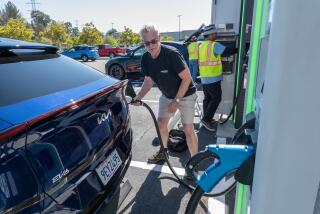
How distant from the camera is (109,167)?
6.12 feet

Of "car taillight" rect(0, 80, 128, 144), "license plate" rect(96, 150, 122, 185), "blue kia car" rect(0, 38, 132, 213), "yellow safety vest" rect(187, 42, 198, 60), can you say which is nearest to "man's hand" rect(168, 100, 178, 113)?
"blue kia car" rect(0, 38, 132, 213)

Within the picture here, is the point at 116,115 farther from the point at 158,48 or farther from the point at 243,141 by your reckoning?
the point at 243,141

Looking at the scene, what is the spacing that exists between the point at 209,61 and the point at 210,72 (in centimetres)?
21

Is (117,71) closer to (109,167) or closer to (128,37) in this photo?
(109,167)

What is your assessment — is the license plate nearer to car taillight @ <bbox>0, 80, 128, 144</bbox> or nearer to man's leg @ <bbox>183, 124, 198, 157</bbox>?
car taillight @ <bbox>0, 80, 128, 144</bbox>

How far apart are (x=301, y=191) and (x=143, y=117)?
5075 millimetres

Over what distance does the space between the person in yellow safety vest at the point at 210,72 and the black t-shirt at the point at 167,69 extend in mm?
1517

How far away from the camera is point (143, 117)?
5664 mm

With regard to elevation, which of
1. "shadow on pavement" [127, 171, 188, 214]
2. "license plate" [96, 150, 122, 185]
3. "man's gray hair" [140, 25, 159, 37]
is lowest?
"shadow on pavement" [127, 171, 188, 214]

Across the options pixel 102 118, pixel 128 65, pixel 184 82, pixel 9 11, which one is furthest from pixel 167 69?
pixel 9 11

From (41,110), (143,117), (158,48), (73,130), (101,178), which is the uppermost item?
(158,48)

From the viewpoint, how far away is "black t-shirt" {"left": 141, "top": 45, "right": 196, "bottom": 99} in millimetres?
2865

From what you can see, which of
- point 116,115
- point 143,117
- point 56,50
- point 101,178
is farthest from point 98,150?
point 143,117

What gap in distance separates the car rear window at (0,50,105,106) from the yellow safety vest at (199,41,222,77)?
8.53 feet
